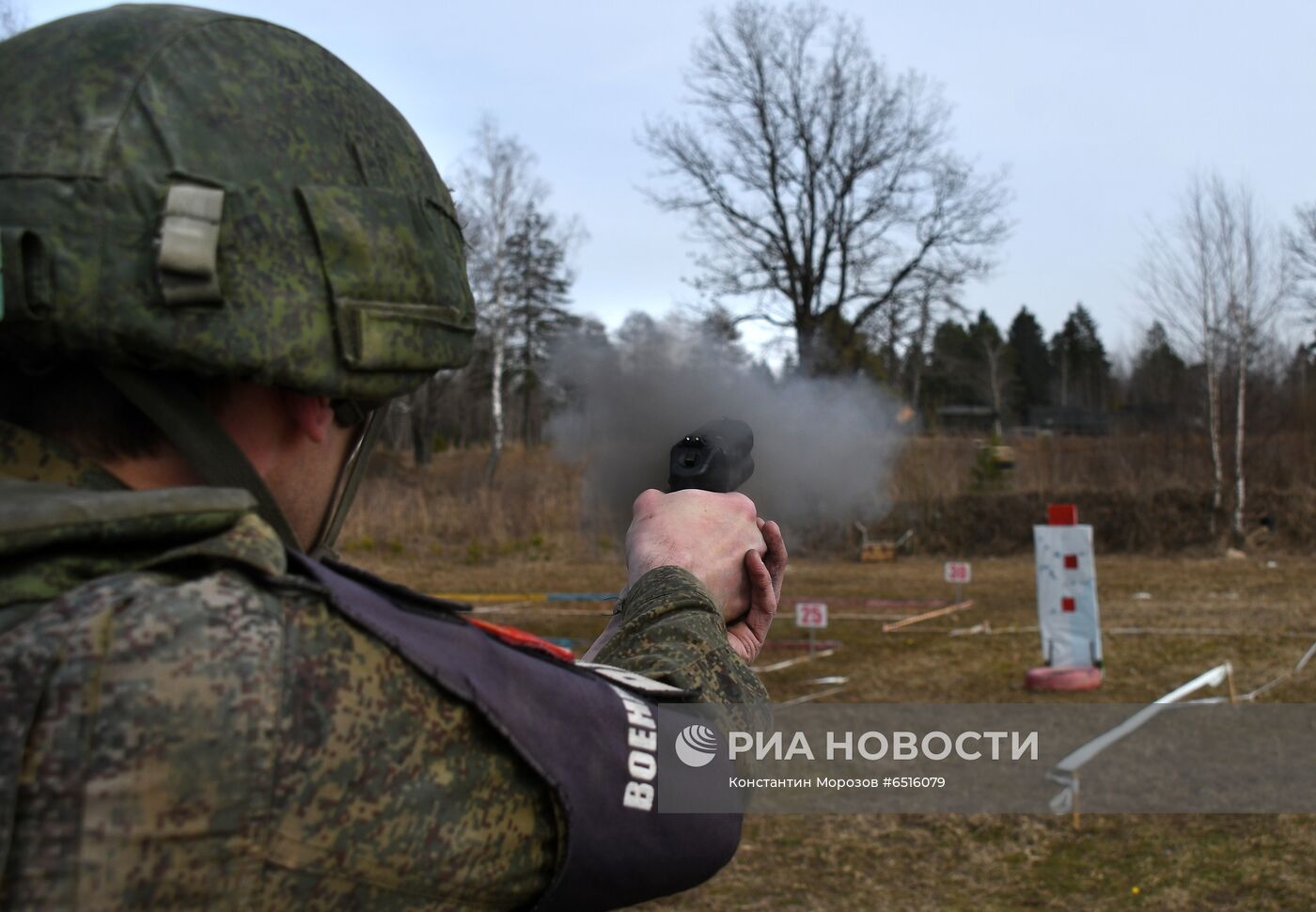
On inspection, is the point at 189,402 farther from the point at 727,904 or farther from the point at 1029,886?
the point at 1029,886

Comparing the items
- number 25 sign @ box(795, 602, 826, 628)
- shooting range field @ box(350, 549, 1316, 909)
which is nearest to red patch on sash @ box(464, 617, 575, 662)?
shooting range field @ box(350, 549, 1316, 909)

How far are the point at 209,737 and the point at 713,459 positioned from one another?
49.0 inches

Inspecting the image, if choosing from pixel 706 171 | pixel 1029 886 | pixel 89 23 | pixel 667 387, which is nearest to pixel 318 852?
pixel 89 23

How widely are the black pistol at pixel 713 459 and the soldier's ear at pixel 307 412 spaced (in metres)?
0.88

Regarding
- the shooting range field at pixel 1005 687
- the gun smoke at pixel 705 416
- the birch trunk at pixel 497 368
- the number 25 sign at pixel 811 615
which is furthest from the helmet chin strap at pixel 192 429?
the birch trunk at pixel 497 368

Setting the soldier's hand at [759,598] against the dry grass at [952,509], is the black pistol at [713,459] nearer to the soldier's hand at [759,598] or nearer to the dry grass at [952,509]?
the soldier's hand at [759,598]

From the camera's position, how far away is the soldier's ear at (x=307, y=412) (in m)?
1.13

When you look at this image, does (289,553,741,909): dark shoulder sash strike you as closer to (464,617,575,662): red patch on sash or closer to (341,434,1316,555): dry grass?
(464,617,575,662): red patch on sash

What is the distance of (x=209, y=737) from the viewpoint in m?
0.83

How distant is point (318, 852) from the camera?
880 mm

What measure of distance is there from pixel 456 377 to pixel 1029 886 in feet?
89.0

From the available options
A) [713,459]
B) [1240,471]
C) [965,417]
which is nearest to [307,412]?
[713,459]

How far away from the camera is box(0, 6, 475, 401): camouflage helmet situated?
974mm

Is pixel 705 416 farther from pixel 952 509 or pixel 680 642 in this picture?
pixel 952 509
